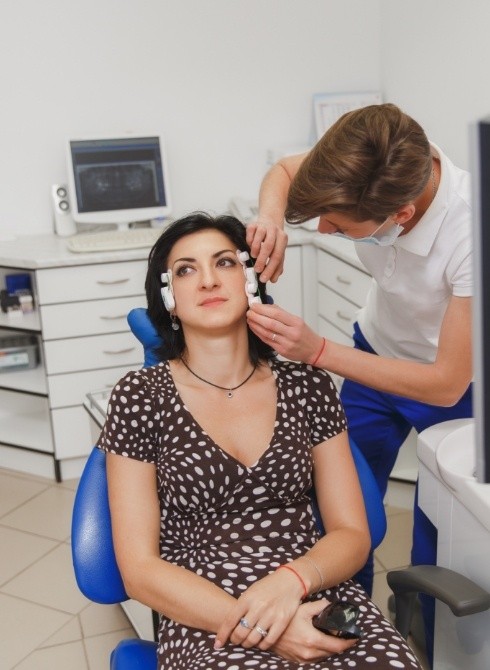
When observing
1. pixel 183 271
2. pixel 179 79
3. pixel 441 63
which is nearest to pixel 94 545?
pixel 183 271

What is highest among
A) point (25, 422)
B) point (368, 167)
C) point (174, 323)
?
point (368, 167)

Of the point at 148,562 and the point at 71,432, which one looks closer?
the point at 148,562

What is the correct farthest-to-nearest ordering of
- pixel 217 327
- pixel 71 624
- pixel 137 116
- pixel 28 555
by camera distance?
pixel 137 116 < pixel 28 555 < pixel 71 624 < pixel 217 327

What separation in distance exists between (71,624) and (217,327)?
129 centimetres

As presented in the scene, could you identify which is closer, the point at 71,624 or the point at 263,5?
the point at 71,624

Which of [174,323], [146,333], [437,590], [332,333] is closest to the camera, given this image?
[437,590]

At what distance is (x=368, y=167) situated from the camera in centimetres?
158

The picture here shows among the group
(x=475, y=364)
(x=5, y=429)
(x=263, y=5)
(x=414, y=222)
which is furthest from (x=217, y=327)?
(x=263, y=5)

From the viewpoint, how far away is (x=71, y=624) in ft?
8.34

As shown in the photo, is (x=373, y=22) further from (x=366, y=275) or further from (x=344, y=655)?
(x=344, y=655)

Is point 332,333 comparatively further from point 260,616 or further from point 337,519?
point 260,616

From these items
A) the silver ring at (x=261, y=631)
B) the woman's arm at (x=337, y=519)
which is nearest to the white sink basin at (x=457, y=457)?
the woman's arm at (x=337, y=519)

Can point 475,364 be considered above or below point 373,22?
below

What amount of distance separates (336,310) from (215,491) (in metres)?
1.82
